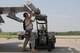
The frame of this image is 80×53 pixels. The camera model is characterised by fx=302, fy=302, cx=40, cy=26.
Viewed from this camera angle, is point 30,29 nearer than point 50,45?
Yes

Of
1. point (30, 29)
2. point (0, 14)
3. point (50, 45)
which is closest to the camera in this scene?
point (30, 29)

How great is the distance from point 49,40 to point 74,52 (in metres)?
2.77

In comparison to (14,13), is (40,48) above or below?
below

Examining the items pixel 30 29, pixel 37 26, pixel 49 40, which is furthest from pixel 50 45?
pixel 30 29

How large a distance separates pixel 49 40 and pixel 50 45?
0.44 m

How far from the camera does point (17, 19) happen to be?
66.4 feet

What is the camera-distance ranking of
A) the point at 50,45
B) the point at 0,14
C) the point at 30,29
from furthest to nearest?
1. the point at 0,14
2. the point at 50,45
3. the point at 30,29

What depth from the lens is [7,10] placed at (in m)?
21.2

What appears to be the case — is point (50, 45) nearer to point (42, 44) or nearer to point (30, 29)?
point (42, 44)

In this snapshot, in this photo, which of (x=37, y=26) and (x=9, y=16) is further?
(x=9, y=16)

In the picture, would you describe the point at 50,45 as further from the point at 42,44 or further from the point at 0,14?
the point at 0,14

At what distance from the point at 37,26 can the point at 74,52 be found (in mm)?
3979

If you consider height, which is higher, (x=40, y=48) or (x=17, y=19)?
(x=17, y=19)

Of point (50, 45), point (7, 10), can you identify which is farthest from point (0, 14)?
point (50, 45)
